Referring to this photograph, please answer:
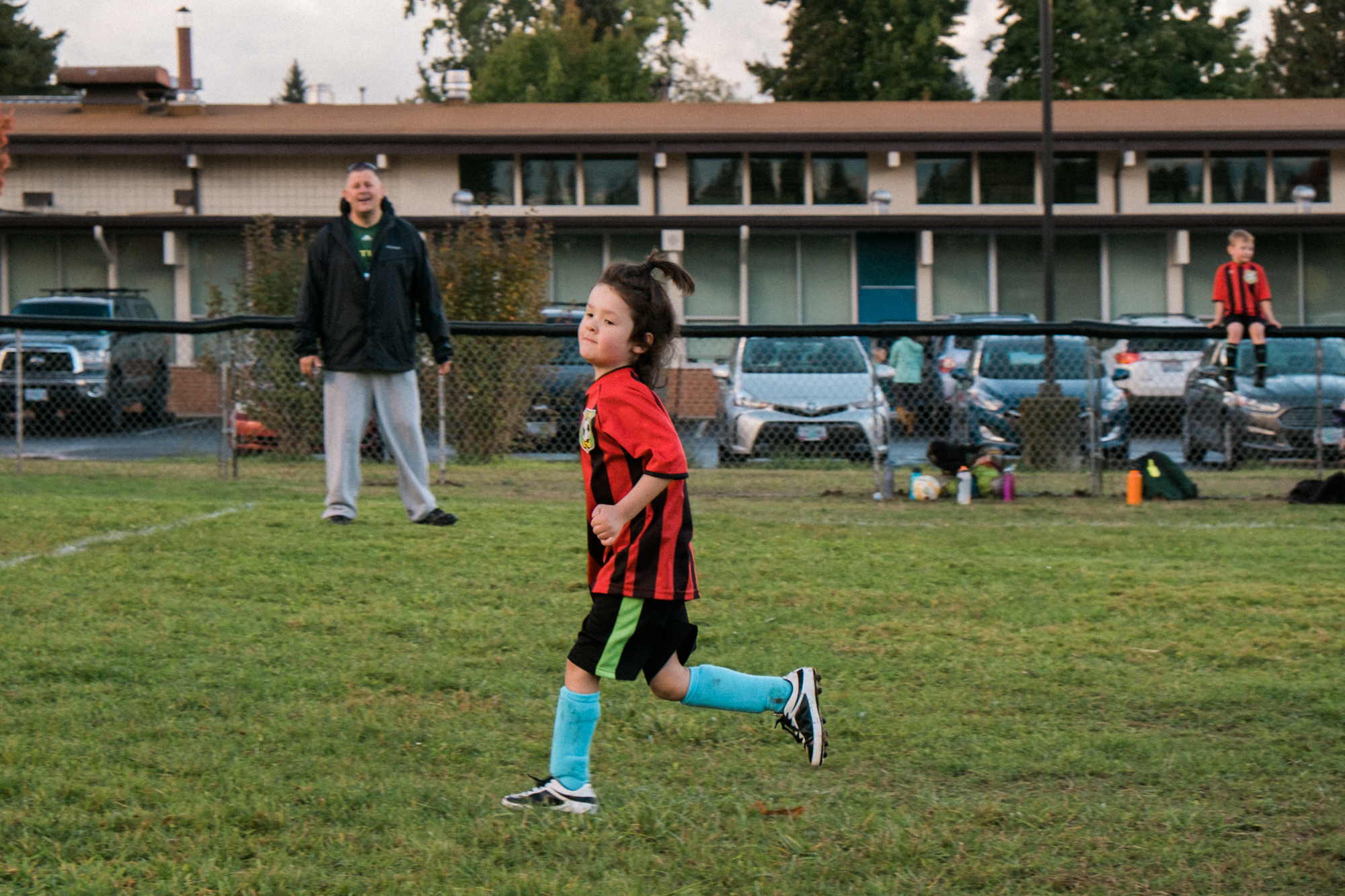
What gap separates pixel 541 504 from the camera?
997 centimetres

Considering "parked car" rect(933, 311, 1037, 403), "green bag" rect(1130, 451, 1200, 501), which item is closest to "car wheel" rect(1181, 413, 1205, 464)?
"green bag" rect(1130, 451, 1200, 501)

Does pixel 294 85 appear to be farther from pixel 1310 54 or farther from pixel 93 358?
pixel 93 358

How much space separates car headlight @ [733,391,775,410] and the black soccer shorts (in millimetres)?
7830

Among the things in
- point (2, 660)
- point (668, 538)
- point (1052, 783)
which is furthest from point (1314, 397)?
point (2, 660)

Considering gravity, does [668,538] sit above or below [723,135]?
below

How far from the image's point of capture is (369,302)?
814cm

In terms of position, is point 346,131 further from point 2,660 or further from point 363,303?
point 2,660

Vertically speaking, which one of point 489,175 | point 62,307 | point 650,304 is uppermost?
point 489,175

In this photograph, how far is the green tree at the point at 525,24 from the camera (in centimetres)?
5491

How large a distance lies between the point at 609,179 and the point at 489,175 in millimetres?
2448

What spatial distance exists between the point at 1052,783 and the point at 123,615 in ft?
12.8

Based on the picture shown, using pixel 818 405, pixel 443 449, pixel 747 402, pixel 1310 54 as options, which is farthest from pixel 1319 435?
pixel 1310 54

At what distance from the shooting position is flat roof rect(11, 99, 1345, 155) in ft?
86.2

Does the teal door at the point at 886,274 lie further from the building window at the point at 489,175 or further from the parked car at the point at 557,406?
the parked car at the point at 557,406
